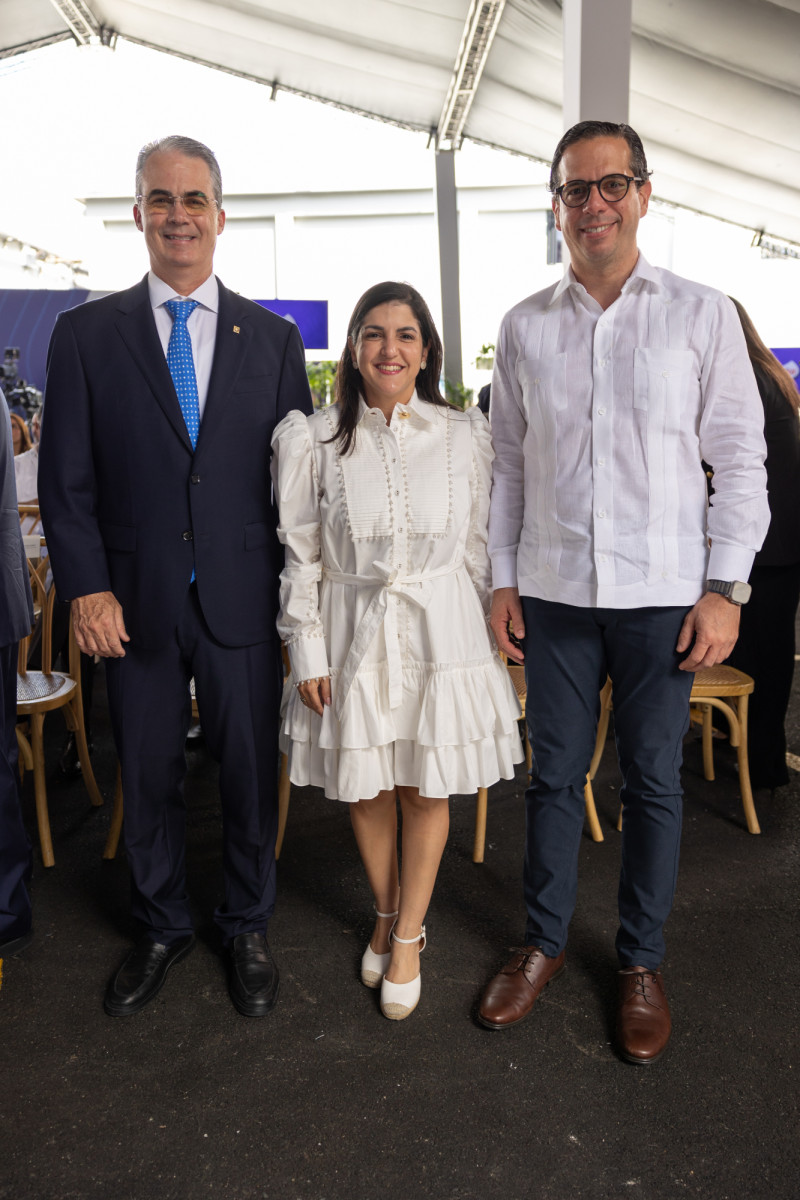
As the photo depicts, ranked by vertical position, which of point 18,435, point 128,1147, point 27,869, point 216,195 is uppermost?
point 216,195

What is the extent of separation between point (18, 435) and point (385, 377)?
4146 millimetres

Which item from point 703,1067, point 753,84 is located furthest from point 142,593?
point 753,84

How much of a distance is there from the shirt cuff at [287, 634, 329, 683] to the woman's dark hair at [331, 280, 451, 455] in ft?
1.34

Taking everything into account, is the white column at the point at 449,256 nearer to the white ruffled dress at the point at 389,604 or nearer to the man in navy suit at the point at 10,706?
the man in navy suit at the point at 10,706

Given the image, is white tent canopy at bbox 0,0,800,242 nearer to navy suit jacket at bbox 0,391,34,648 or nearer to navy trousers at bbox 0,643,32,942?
navy suit jacket at bbox 0,391,34,648

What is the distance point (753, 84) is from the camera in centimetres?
523

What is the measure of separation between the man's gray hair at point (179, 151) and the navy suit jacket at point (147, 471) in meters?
0.23

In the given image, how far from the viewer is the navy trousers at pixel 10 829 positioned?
222 centimetres

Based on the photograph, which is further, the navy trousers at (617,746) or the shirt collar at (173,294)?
the shirt collar at (173,294)

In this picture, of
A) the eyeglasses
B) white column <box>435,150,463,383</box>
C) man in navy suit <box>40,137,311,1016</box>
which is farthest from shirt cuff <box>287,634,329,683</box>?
white column <box>435,150,463,383</box>

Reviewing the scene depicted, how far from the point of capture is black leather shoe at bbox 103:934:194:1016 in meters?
2.03

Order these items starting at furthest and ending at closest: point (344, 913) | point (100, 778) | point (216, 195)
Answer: point (100, 778)
point (344, 913)
point (216, 195)

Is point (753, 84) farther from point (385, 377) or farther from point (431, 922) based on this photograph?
point (431, 922)

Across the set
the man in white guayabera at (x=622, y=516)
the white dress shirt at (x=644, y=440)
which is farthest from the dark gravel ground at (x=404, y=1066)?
the white dress shirt at (x=644, y=440)
